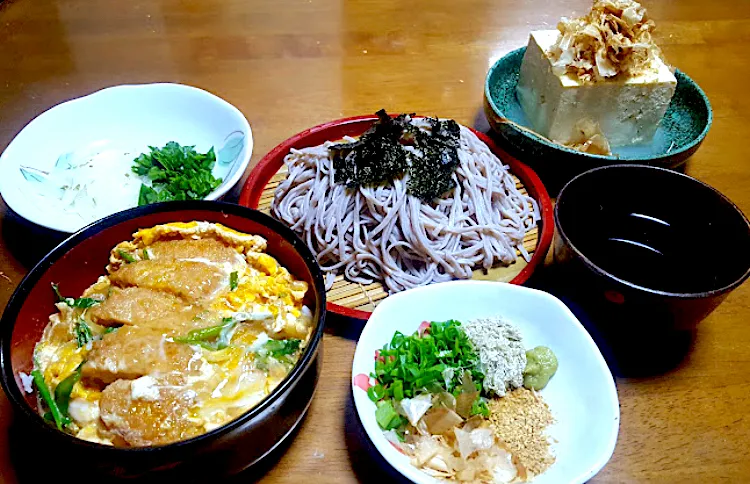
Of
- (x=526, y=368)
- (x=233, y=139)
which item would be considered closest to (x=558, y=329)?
(x=526, y=368)

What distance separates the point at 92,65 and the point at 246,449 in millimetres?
2038

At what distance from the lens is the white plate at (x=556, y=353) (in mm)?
1162

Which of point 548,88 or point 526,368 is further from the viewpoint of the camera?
point 548,88

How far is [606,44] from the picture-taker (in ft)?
6.17

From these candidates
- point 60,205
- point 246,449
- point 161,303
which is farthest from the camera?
point 60,205

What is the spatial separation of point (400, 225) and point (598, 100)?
2.79ft

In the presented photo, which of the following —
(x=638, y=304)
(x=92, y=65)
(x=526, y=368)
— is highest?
(x=92, y=65)

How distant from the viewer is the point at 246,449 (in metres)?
1.10

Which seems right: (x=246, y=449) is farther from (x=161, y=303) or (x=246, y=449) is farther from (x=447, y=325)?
(x=447, y=325)

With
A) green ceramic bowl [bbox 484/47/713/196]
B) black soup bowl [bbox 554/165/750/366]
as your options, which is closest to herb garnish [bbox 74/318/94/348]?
black soup bowl [bbox 554/165/750/366]

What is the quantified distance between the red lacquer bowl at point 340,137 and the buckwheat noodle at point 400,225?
0.06m

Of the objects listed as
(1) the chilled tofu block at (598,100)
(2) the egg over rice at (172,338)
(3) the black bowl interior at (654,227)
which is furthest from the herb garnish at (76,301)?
(1) the chilled tofu block at (598,100)

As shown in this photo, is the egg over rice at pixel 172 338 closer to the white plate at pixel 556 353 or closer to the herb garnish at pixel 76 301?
the herb garnish at pixel 76 301

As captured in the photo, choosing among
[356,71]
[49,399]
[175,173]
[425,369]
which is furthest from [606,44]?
[49,399]
